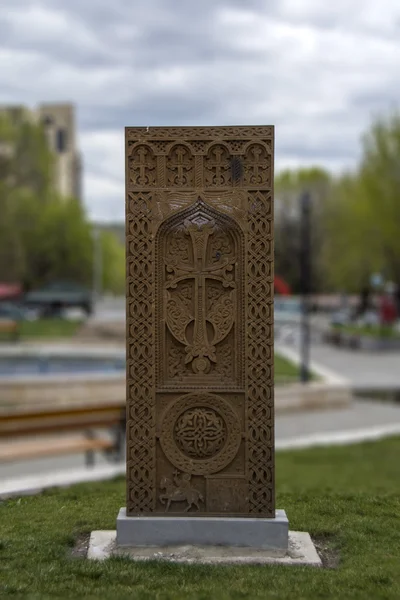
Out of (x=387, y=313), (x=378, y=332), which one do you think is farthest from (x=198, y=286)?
(x=387, y=313)

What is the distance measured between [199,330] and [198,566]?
1.55 meters

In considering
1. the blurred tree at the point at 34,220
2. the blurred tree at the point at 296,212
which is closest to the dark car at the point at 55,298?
the blurred tree at the point at 34,220

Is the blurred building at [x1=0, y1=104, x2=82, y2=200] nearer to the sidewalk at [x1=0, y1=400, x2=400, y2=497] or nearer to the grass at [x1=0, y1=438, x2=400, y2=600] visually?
the sidewalk at [x1=0, y1=400, x2=400, y2=497]

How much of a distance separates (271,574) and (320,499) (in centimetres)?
227

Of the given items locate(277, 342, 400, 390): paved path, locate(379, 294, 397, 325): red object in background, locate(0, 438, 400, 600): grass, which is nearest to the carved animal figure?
locate(0, 438, 400, 600): grass

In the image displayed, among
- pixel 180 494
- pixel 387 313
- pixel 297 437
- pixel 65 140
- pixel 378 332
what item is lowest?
pixel 378 332

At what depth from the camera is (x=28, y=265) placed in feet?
179

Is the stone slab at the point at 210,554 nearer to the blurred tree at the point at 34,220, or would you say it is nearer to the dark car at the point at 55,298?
the blurred tree at the point at 34,220

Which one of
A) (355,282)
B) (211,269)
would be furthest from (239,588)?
(355,282)

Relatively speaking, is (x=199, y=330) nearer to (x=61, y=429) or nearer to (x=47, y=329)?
(x=61, y=429)

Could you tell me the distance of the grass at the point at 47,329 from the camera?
3672 centimetres

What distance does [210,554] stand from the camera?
5234 mm

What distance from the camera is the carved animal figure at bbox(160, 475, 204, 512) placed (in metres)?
5.46

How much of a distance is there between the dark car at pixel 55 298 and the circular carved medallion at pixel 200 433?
1912 inches
